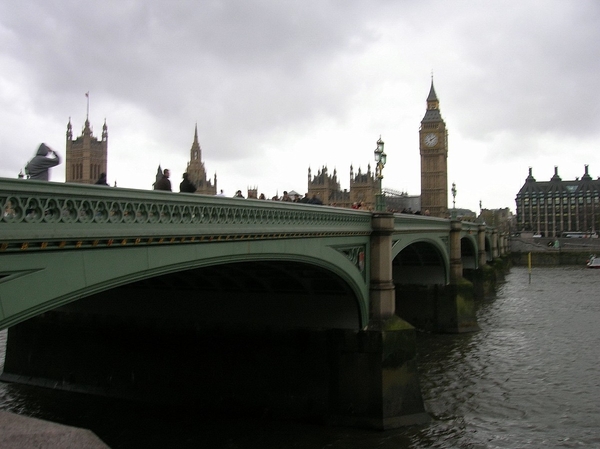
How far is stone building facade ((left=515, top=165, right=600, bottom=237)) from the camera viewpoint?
438 ft

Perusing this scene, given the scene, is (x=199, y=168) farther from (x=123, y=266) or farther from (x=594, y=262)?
(x=123, y=266)

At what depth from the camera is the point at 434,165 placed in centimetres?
10319

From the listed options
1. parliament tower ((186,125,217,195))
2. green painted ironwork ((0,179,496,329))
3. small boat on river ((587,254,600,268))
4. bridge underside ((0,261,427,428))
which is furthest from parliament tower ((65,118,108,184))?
small boat on river ((587,254,600,268))

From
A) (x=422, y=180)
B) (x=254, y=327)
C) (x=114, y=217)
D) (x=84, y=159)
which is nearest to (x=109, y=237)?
(x=114, y=217)

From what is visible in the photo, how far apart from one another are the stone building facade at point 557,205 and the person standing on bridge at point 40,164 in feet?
440

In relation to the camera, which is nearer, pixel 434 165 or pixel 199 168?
pixel 199 168

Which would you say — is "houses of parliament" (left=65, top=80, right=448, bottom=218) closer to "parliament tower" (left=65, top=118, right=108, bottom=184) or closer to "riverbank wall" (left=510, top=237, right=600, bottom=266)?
"riverbank wall" (left=510, top=237, right=600, bottom=266)

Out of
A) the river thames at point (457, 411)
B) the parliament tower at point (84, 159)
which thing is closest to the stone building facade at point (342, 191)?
the parliament tower at point (84, 159)

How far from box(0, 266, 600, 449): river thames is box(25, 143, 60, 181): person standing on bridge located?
8.07m

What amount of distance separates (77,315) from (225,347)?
467cm

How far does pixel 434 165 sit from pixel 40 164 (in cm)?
10076

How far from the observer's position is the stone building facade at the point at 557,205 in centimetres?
13362

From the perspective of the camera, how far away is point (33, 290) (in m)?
5.25

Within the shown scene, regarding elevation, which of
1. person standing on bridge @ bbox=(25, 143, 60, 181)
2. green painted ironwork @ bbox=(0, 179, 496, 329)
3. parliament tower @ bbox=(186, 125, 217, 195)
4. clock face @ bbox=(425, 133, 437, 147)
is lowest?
green painted ironwork @ bbox=(0, 179, 496, 329)
